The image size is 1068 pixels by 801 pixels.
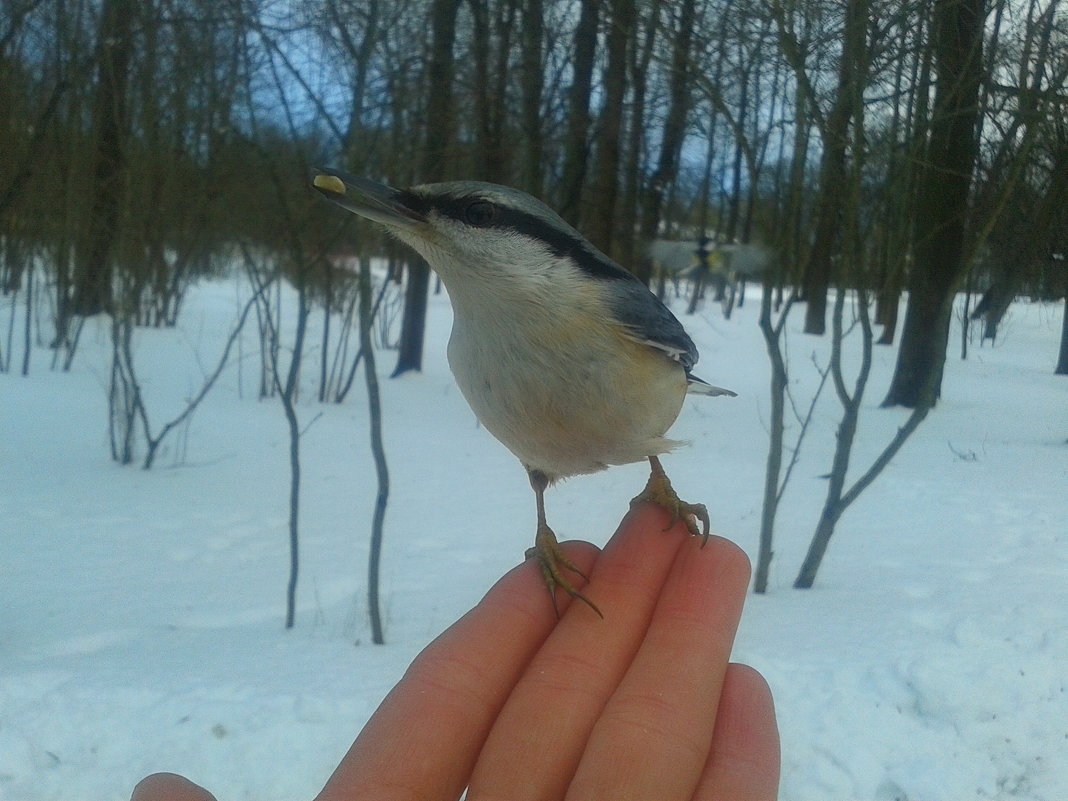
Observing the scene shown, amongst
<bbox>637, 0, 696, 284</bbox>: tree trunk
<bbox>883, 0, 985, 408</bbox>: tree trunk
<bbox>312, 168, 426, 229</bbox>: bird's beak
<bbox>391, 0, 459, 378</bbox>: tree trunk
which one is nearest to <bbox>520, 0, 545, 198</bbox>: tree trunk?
<bbox>391, 0, 459, 378</bbox>: tree trunk

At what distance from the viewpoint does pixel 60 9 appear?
10.3 ft

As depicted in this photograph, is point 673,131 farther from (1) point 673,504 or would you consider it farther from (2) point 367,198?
(2) point 367,198

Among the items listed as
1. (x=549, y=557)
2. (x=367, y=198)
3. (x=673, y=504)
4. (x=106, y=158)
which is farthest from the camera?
(x=106, y=158)

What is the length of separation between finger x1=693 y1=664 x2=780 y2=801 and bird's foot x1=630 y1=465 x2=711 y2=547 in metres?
0.25

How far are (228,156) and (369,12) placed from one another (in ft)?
6.82

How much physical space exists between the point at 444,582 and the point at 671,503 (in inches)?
65.1

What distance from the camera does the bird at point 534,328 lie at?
106 centimetres

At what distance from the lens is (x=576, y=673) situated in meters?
1.19

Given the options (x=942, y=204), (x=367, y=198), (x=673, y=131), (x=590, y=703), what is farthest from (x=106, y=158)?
(x=590, y=703)

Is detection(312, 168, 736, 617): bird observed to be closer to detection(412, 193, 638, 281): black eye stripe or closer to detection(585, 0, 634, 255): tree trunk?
detection(412, 193, 638, 281): black eye stripe

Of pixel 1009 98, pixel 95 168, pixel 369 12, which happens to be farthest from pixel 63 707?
pixel 95 168

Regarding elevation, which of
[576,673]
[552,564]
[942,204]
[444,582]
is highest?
[942,204]

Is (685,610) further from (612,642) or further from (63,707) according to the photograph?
(63,707)

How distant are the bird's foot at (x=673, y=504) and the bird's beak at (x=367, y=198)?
668 mm
